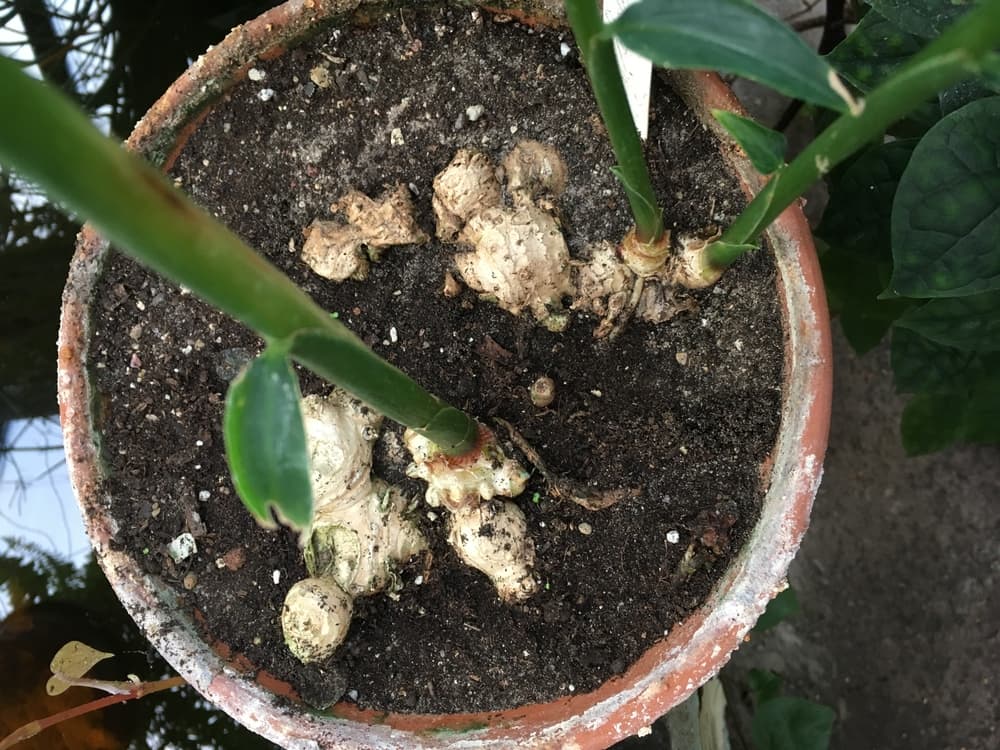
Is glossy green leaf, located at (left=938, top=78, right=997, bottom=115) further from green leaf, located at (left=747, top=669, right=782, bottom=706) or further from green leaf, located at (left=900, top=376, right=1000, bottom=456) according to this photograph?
green leaf, located at (left=747, top=669, right=782, bottom=706)

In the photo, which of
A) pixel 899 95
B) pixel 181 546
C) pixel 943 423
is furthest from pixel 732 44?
pixel 943 423

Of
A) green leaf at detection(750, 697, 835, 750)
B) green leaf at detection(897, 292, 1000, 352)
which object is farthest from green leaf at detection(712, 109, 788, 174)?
green leaf at detection(750, 697, 835, 750)

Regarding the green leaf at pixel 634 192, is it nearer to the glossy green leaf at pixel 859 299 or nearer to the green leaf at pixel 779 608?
the glossy green leaf at pixel 859 299

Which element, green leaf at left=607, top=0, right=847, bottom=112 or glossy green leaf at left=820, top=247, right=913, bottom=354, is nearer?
green leaf at left=607, top=0, right=847, bottom=112

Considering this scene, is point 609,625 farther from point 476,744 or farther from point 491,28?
point 491,28

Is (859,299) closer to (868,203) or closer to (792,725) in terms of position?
(868,203)
